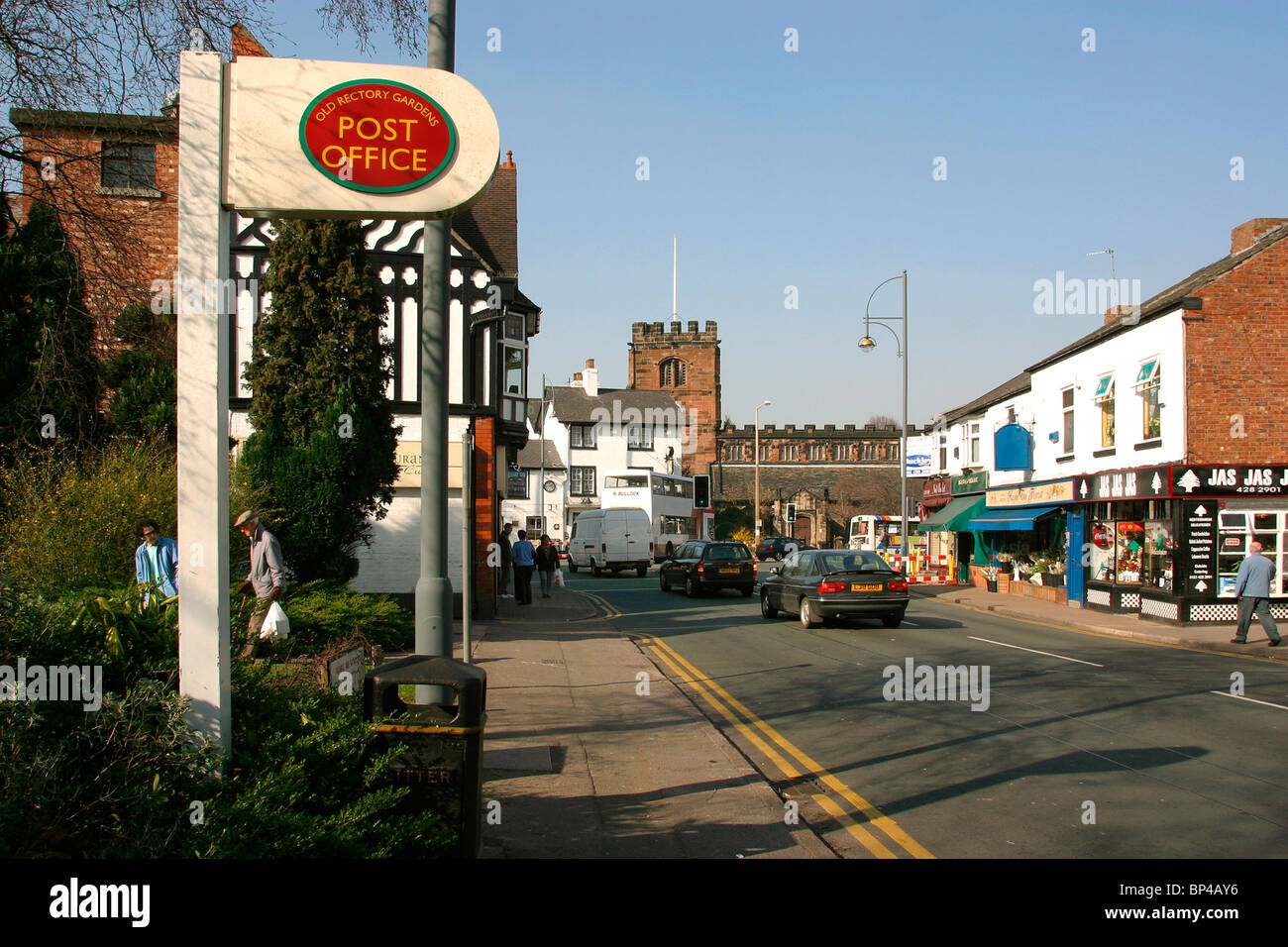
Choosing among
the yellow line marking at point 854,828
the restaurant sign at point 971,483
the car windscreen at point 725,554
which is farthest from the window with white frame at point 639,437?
the yellow line marking at point 854,828

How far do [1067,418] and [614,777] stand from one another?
24223 millimetres

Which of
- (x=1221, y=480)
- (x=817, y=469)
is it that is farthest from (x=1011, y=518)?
(x=817, y=469)

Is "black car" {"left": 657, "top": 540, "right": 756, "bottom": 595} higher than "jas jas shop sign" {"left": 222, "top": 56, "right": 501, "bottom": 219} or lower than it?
lower

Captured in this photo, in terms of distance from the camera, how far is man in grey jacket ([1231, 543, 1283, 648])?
54.4 feet

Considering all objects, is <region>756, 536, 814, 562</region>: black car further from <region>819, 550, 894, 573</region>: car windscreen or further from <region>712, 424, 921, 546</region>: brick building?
<region>819, 550, 894, 573</region>: car windscreen

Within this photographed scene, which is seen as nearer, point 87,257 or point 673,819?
point 673,819

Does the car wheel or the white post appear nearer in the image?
the white post

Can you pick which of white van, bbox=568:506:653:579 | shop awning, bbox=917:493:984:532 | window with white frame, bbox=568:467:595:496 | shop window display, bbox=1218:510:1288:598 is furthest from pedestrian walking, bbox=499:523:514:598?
window with white frame, bbox=568:467:595:496

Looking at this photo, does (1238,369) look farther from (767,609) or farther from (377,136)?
(377,136)

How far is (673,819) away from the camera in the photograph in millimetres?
6555

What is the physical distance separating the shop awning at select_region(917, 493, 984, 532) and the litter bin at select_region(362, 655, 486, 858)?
103ft

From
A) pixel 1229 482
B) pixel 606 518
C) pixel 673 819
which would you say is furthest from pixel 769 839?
pixel 606 518
